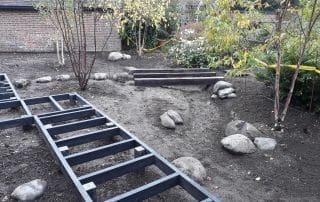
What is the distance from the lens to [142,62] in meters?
11.2

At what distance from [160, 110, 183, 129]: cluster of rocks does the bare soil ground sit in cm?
10

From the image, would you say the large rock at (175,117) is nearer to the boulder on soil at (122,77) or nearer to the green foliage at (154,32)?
the boulder on soil at (122,77)

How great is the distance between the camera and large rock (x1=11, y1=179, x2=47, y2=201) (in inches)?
127

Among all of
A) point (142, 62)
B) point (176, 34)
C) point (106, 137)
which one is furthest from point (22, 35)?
point (106, 137)

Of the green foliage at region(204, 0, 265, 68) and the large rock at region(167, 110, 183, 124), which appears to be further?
the large rock at region(167, 110, 183, 124)

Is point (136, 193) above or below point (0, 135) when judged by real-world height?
above

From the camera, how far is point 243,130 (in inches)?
194

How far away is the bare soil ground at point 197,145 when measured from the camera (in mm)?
3682

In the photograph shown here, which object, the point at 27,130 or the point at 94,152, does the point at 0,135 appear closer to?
the point at 27,130

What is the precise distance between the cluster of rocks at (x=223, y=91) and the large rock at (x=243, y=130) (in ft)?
5.27

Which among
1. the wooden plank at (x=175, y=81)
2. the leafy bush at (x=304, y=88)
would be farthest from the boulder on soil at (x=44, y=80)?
the leafy bush at (x=304, y=88)

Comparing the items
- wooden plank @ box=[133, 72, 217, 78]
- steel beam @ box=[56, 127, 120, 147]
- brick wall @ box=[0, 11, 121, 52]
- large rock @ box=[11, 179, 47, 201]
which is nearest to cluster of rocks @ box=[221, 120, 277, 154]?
steel beam @ box=[56, 127, 120, 147]

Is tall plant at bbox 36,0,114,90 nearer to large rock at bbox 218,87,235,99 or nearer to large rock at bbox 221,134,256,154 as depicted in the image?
large rock at bbox 218,87,235,99

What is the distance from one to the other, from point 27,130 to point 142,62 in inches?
261
